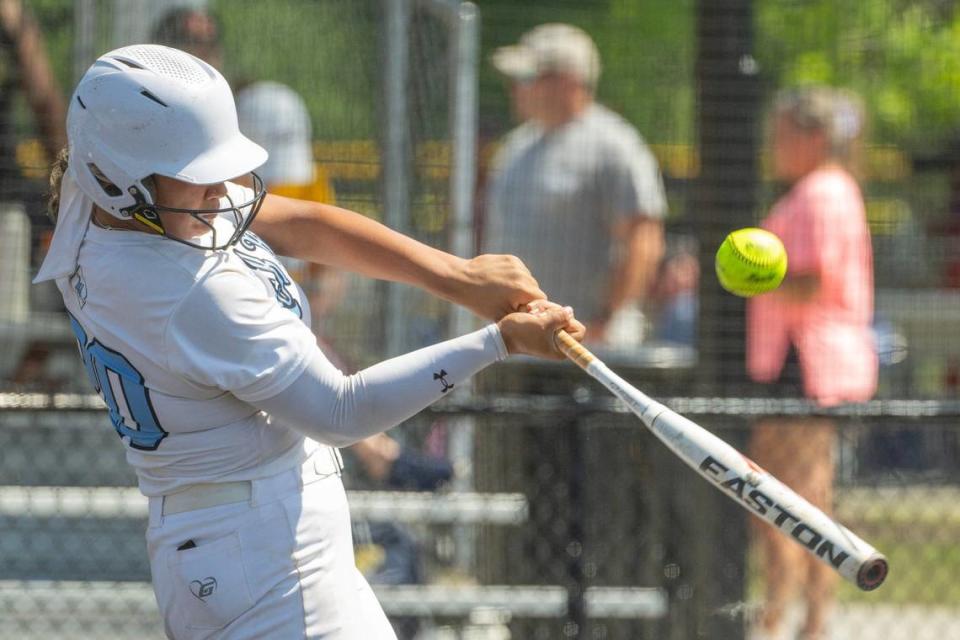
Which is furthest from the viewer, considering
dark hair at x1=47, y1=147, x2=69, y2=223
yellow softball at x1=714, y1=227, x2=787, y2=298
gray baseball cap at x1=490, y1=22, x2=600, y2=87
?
gray baseball cap at x1=490, y1=22, x2=600, y2=87

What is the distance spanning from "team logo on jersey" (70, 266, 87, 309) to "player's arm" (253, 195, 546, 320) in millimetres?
417

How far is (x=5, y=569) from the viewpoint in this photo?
4613 mm

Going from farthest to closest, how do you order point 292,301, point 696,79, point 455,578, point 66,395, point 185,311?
point 455,578 → point 696,79 → point 66,395 → point 292,301 → point 185,311

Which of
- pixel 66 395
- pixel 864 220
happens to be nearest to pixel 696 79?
pixel 864 220

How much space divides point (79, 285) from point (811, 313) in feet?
9.42

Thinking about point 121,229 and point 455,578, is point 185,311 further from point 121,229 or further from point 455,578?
point 455,578

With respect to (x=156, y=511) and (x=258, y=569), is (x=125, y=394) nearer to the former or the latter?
(x=156, y=511)

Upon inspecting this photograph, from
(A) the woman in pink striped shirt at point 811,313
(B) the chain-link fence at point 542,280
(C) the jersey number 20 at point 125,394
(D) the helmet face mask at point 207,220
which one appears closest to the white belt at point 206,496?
(C) the jersey number 20 at point 125,394

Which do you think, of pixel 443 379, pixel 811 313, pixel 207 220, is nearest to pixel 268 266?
pixel 207 220

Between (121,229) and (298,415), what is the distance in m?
0.49

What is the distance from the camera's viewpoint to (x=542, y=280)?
471 centimetres

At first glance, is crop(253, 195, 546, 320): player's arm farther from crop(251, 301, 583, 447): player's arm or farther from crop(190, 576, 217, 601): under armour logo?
crop(190, 576, 217, 601): under armour logo

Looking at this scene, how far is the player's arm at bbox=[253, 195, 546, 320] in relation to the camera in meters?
2.90

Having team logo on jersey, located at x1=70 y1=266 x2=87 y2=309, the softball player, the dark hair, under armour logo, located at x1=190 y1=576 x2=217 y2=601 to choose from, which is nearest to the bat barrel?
the softball player
